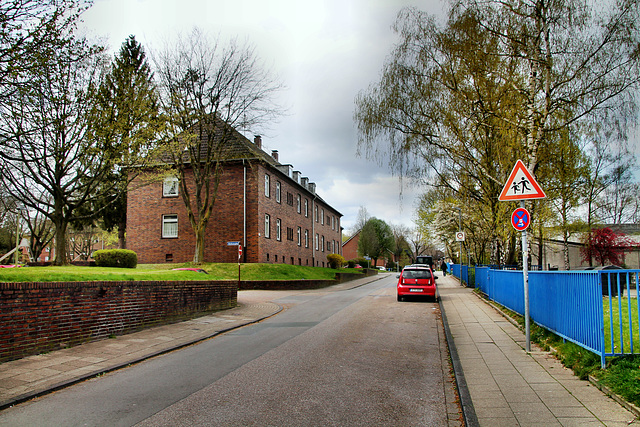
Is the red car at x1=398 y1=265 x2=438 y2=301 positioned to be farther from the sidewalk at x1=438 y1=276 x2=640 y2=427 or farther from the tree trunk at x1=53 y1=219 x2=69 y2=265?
the tree trunk at x1=53 y1=219 x2=69 y2=265

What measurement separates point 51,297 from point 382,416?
6469mm

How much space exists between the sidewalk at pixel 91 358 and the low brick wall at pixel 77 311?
0.70 ft

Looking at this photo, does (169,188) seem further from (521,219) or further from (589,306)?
(589,306)

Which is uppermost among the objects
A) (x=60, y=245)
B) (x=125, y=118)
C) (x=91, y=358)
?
(x=125, y=118)

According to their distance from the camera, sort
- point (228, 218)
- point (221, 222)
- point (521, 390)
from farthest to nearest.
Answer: point (221, 222) → point (228, 218) → point (521, 390)

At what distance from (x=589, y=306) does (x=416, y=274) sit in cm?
1305


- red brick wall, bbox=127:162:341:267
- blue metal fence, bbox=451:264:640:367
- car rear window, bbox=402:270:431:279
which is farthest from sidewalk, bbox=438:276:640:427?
red brick wall, bbox=127:162:341:267

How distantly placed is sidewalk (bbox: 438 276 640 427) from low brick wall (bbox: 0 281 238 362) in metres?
6.91

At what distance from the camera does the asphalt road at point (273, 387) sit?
4.81 meters

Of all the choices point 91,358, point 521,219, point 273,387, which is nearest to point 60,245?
point 91,358

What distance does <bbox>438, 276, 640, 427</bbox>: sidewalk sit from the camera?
440cm

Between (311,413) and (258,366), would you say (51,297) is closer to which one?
(258,366)

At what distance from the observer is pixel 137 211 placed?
35094 millimetres

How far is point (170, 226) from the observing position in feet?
113
